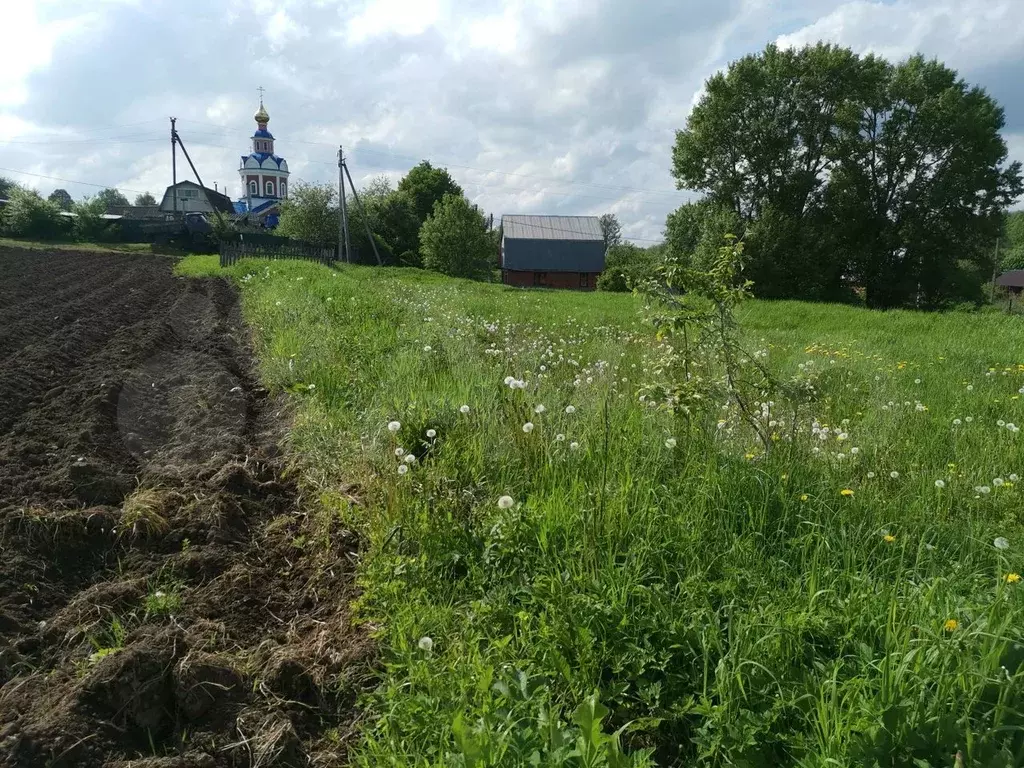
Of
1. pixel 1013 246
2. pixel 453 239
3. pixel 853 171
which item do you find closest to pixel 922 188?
pixel 853 171

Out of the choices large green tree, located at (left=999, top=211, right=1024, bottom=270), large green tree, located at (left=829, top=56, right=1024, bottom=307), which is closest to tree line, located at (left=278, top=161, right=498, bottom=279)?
large green tree, located at (left=829, top=56, right=1024, bottom=307)

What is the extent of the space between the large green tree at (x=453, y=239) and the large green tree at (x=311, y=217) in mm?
8582

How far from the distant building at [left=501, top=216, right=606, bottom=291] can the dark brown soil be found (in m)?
51.2

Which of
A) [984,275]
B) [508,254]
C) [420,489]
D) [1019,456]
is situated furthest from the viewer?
[508,254]

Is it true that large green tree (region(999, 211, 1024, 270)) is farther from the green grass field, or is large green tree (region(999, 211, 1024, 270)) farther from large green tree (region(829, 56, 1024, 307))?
the green grass field

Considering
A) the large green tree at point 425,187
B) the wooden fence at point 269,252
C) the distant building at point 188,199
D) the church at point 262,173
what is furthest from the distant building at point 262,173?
the wooden fence at point 269,252

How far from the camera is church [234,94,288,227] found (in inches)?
3565

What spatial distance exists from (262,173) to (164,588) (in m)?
98.2

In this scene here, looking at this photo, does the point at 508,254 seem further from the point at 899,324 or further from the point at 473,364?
the point at 473,364

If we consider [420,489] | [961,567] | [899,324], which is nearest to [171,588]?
[420,489]

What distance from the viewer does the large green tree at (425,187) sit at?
67062 millimetres

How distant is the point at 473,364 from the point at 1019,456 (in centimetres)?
445

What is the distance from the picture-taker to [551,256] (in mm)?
57281

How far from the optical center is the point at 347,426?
525 cm
